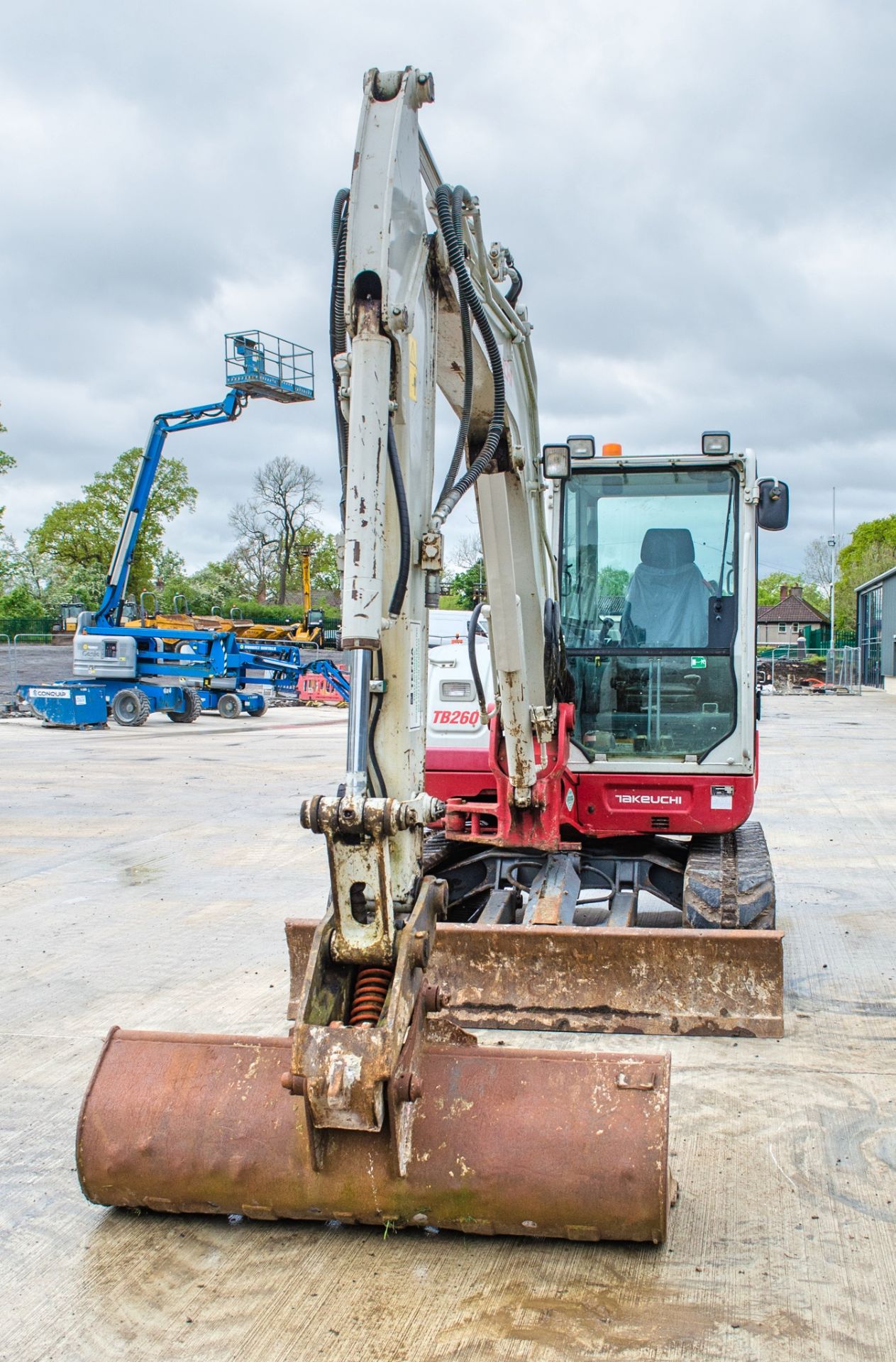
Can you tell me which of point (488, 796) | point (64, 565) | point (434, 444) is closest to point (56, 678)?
point (64, 565)

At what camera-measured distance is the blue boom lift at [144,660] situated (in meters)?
22.7

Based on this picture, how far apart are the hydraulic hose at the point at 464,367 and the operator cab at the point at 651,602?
6.83 ft

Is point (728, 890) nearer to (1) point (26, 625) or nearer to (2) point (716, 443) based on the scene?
(2) point (716, 443)

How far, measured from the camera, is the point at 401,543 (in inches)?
142

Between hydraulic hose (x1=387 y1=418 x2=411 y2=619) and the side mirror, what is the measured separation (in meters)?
3.05

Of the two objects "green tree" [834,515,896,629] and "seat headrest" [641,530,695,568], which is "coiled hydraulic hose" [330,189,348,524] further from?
"green tree" [834,515,896,629]

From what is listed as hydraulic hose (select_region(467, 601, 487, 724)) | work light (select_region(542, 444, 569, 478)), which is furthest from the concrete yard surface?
work light (select_region(542, 444, 569, 478))

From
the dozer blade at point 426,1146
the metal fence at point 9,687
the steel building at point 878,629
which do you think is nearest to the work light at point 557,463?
the dozer blade at point 426,1146

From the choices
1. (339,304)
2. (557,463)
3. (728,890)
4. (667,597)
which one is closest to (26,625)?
(667,597)

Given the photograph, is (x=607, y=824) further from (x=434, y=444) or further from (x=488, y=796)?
(x=434, y=444)

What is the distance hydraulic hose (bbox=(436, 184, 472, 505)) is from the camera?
409 cm

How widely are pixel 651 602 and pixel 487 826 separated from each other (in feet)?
4.99

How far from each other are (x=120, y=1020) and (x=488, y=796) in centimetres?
227

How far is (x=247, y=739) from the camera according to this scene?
20.6m
